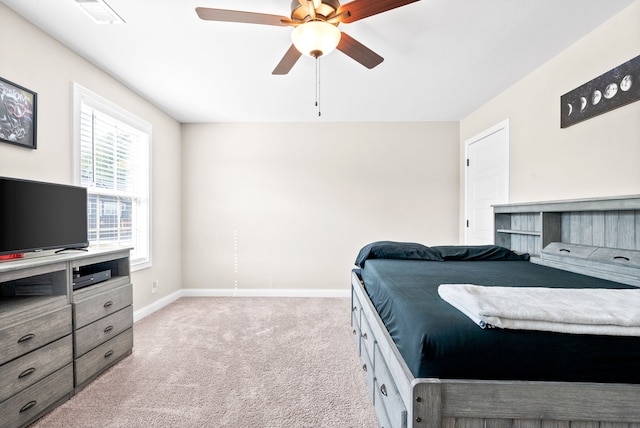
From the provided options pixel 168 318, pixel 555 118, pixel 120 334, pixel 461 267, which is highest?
pixel 555 118

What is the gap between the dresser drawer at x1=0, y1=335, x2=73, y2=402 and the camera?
4.73 feet

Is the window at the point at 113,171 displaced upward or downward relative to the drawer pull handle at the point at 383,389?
upward

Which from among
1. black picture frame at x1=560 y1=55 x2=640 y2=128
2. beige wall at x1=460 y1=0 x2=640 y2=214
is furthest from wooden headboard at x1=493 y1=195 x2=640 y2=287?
black picture frame at x1=560 y1=55 x2=640 y2=128

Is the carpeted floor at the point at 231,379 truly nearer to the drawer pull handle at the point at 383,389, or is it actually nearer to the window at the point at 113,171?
the drawer pull handle at the point at 383,389

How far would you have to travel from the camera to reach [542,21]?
198 centimetres

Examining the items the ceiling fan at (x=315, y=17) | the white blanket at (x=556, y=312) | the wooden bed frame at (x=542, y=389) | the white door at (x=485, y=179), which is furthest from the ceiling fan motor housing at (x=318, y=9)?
the white door at (x=485, y=179)

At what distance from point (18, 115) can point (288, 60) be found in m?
1.82

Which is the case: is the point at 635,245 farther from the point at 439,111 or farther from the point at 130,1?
the point at 130,1

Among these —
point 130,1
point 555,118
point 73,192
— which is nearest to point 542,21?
point 555,118

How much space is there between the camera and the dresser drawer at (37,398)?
146 centimetres

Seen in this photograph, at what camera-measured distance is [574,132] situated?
2.27m

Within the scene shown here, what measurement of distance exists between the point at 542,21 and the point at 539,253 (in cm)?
176

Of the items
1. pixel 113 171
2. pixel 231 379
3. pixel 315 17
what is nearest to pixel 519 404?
pixel 231 379

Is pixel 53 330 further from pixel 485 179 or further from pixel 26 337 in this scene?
pixel 485 179
